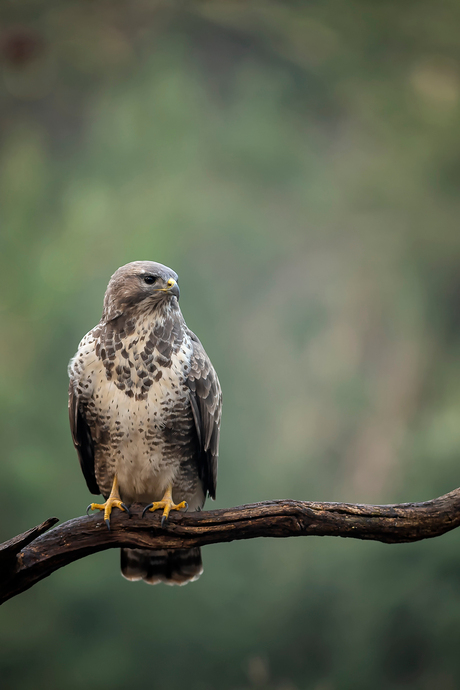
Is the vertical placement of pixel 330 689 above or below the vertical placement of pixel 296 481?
below

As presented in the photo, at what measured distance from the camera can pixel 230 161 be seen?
5.02 m

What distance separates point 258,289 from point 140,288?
7.48 feet

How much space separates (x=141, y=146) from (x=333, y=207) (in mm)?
1689

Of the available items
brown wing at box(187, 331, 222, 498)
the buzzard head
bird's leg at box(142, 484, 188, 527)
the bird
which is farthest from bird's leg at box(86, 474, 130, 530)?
the buzzard head

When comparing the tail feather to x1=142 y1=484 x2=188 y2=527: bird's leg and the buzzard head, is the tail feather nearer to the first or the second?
x1=142 y1=484 x2=188 y2=527: bird's leg

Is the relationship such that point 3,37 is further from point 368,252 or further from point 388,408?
point 388,408

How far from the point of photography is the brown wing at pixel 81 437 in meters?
2.97

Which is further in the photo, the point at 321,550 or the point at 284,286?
the point at 284,286

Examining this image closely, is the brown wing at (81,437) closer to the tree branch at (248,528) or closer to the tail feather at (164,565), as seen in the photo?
the tail feather at (164,565)

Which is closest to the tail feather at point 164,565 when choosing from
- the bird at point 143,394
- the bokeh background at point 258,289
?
the bird at point 143,394

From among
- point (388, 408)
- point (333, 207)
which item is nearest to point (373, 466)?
point (388, 408)

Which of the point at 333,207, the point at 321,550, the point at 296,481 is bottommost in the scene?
the point at 321,550

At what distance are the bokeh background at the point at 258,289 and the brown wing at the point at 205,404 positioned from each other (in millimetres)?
1492

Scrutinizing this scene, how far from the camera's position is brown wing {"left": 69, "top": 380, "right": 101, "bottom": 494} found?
2967 mm
